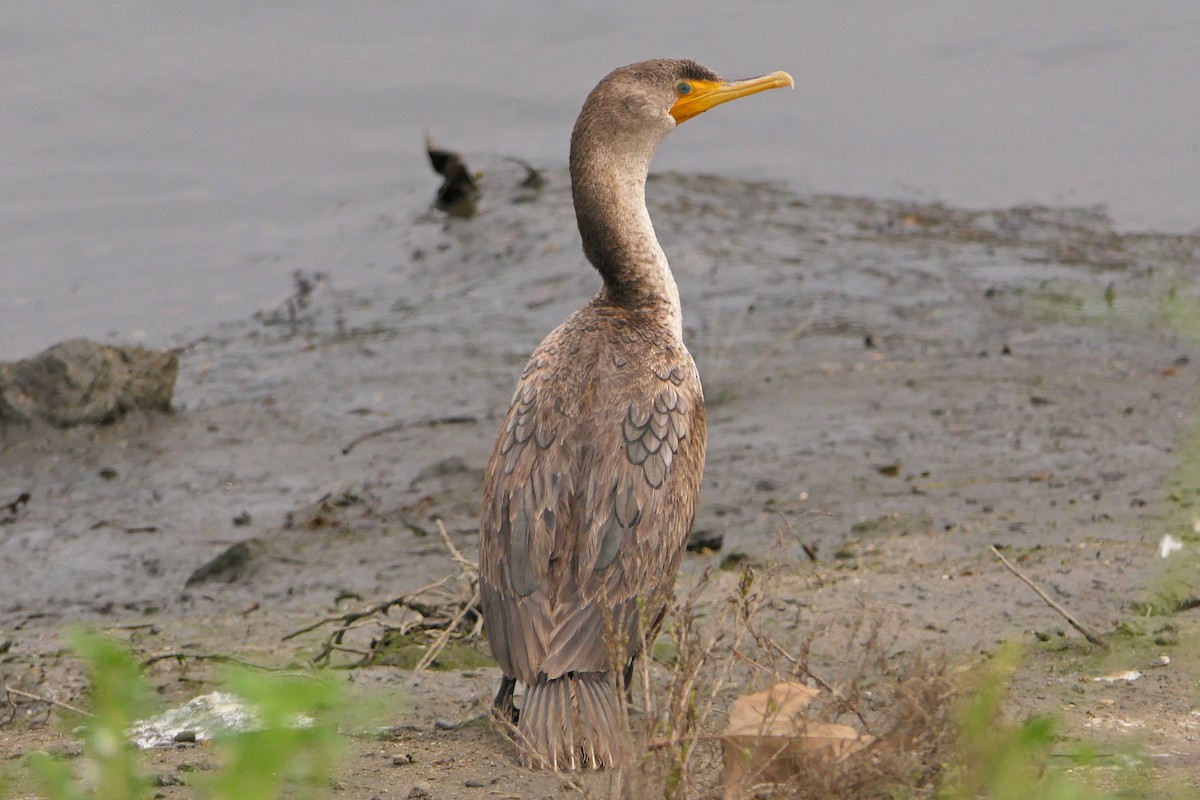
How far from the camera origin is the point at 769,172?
502 inches

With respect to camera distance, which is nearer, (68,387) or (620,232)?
(620,232)

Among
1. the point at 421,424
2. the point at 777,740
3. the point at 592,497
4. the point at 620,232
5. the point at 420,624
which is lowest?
the point at 420,624

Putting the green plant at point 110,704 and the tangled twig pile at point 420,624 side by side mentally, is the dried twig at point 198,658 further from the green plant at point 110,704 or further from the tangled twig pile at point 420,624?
the green plant at point 110,704

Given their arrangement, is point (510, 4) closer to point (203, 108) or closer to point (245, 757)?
point (203, 108)

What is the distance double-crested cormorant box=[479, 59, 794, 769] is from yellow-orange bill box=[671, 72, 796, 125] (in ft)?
2.11

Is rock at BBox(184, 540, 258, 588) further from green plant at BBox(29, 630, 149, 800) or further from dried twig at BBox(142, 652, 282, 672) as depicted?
green plant at BBox(29, 630, 149, 800)

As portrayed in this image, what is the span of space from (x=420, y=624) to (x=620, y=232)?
160 centimetres

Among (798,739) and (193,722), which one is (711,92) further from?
(798,739)

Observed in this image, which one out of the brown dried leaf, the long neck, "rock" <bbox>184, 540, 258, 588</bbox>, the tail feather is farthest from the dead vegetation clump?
"rock" <bbox>184, 540, 258, 588</bbox>

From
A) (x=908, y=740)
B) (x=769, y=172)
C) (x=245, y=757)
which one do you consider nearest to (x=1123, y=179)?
(x=769, y=172)

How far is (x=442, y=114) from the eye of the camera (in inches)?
539

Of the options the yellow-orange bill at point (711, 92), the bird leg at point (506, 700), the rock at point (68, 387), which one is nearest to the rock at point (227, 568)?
the rock at point (68, 387)

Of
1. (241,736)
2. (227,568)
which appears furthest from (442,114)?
(241,736)

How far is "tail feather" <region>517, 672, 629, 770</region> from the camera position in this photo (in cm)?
393
